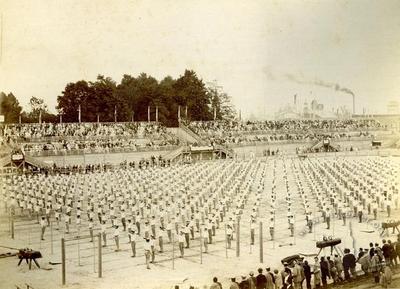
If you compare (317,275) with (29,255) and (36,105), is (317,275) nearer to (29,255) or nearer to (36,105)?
(29,255)

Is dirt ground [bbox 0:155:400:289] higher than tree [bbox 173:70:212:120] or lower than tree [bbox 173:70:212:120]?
lower

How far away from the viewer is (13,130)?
73.3 feet

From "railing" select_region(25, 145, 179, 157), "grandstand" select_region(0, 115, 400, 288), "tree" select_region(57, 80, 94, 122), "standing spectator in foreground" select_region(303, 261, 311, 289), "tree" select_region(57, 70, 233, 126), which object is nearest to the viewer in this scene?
"standing spectator in foreground" select_region(303, 261, 311, 289)

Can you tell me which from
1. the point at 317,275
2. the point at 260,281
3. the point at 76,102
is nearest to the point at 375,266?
the point at 317,275

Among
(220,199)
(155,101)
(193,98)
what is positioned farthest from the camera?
(155,101)

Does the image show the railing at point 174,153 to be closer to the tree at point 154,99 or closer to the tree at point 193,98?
the tree at point 154,99

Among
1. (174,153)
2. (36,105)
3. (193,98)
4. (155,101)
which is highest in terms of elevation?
(193,98)

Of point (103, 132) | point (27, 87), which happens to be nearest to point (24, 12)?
point (27, 87)

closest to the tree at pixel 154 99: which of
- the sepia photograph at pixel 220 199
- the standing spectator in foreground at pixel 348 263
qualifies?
the sepia photograph at pixel 220 199

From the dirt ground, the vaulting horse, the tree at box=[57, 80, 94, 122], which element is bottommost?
the dirt ground

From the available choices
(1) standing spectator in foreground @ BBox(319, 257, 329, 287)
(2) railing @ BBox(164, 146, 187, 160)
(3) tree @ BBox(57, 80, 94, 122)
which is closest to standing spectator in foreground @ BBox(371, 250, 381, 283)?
(1) standing spectator in foreground @ BBox(319, 257, 329, 287)

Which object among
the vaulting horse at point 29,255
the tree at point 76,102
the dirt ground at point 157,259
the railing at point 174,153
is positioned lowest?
the dirt ground at point 157,259

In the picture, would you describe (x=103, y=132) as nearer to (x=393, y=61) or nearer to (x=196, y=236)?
(x=196, y=236)

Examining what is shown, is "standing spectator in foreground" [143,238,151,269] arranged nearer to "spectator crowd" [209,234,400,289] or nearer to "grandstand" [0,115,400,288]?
"grandstand" [0,115,400,288]
